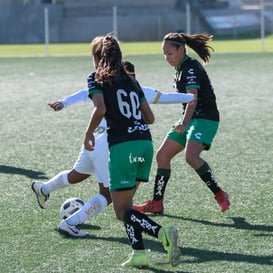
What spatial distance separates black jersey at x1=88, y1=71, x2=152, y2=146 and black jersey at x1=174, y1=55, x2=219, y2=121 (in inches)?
61.1

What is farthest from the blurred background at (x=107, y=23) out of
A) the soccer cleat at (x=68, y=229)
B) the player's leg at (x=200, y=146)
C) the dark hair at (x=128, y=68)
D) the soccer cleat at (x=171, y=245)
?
the soccer cleat at (x=171, y=245)

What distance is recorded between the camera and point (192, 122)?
8.14 meters

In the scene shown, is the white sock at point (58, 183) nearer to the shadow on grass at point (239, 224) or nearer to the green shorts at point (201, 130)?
the shadow on grass at point (239, 224)

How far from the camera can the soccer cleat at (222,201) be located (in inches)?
316

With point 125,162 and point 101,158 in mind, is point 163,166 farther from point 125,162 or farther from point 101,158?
point 125,162

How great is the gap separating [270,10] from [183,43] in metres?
50.6

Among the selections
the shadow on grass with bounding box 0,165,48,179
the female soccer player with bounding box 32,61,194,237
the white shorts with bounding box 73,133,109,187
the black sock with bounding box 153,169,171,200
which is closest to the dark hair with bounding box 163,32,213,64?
the black sock with bounding box 153,169,171,200

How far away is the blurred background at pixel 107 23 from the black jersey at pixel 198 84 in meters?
39.6

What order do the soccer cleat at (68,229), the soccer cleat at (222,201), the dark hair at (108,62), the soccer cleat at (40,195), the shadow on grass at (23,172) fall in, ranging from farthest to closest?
the shadow on grass at (23,172) < the soccer cleat at (222,201) < the soccer cleat at (40,195) < the soccer cleat at (68,229) < the dark hair at (108,62)

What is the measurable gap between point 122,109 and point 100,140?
1016 millimetres

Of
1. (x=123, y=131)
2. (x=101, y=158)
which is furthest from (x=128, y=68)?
(x=101, y=158)

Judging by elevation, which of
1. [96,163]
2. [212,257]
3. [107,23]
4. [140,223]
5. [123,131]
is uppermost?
[123,131]

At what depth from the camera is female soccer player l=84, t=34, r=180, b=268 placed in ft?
20.4

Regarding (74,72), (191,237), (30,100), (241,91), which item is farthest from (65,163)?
(74,72)
